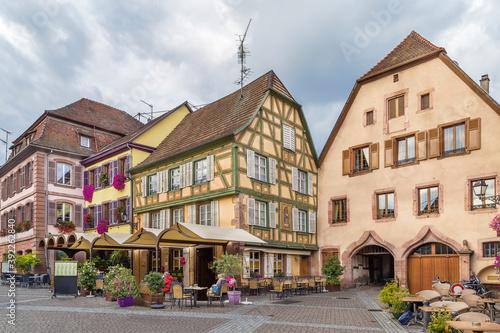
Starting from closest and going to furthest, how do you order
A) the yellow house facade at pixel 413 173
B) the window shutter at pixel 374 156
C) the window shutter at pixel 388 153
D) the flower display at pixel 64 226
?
the yellow house facade at pixel 413 173 < the window shutter at pixel 388 153 < the window shutter at pixel 374 156 < the flower display at pixel 64 226

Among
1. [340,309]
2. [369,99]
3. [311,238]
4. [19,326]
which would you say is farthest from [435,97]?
[19,326]

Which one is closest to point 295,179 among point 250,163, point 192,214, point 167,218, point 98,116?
point 250,163

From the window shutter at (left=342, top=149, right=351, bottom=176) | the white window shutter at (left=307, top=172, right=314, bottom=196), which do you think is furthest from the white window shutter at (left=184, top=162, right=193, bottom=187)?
the window shutter at (left=342, top=149, right=351, bottom=176)

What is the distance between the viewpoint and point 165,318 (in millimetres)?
11844

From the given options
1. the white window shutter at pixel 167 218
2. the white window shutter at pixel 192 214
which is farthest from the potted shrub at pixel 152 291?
the white window shutter at pixel 167 218

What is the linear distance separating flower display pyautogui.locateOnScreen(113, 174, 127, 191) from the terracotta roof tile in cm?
1444

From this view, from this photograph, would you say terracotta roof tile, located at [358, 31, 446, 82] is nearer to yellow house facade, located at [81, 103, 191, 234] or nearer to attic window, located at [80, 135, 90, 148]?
yellow house facade, located at [81, 103, 191, 234]

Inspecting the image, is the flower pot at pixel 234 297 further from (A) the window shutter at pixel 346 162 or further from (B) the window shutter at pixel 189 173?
(A) the window shutter at pixel 346 162

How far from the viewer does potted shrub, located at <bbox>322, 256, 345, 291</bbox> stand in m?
21.9

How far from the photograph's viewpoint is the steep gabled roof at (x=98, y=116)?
30047 millimetres

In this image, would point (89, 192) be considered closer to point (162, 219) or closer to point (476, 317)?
point (162, 219)

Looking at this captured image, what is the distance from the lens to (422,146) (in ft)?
69.5

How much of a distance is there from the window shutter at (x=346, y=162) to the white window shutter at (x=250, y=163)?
5.98 meters

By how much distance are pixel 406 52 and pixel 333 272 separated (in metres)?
11.7
